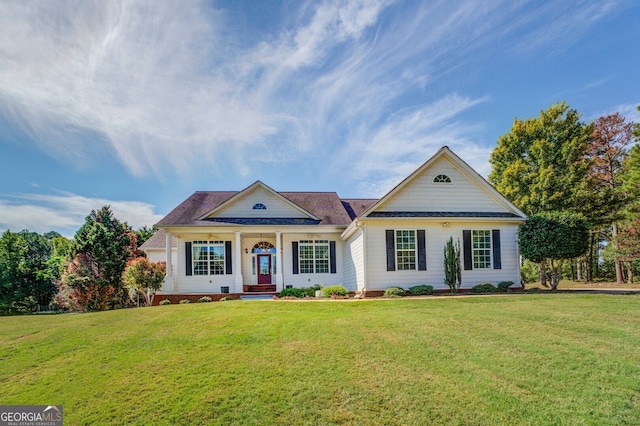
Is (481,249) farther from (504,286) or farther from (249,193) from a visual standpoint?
(249,193)

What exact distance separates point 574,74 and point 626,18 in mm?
2588

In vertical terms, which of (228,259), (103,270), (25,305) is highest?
(228,259)

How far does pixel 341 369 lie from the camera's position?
6.57 meters

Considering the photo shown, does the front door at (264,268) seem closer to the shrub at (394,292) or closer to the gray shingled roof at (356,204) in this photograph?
the gray shingled roof at (356,204)

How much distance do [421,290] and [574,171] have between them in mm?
14431

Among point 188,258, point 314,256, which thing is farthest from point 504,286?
point 188,258

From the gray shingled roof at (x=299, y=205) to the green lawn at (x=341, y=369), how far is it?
9506 millimetres

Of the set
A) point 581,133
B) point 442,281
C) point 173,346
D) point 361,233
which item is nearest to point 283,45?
point 361,233

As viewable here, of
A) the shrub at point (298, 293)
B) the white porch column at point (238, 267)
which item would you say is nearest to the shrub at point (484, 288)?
the shrub at point (298, 293)

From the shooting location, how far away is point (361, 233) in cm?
1662

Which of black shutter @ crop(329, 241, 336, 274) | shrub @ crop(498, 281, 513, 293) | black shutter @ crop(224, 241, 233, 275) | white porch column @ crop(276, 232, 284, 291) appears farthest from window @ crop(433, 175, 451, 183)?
black shutter @ crop(224, 241, 233, 275)

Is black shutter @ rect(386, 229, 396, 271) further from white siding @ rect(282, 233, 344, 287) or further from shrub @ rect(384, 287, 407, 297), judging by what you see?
white siding @ rect(282, 233, 344, 287)

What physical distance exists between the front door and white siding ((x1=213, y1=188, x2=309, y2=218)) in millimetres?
2317

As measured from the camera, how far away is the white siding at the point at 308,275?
20125 mm
